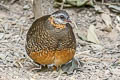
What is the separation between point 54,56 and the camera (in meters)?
5.33

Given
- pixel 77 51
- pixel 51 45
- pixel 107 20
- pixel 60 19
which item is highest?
pixel 60 19

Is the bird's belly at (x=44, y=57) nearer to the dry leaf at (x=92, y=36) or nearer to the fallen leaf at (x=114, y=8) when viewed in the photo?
the dry leaf at (x=92, y=36)

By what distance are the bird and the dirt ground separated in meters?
0.25

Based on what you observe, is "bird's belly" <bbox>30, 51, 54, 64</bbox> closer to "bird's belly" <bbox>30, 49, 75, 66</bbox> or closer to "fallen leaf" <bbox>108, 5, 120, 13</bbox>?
"bird's belly" <bbox>30, 49, 75, 66</bbox>

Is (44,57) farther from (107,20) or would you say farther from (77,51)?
(107,20)

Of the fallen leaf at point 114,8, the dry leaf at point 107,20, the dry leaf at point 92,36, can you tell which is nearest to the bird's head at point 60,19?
the dry leaf at point 92,36

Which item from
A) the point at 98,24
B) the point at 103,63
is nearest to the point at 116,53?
the point at 103,63

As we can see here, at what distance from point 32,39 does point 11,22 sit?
6.17 ft

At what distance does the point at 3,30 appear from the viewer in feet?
23.0

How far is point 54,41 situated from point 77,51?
1301 mm

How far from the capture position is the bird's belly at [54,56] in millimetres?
5328

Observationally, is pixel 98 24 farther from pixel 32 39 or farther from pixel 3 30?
pixel 32 39

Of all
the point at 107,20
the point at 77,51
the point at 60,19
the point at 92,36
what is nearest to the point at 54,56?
the point at 60,19

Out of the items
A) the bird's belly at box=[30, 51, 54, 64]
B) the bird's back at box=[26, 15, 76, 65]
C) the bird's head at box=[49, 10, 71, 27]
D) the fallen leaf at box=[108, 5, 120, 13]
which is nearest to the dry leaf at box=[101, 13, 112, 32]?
the fallen leaf at box=[108, 5, 120, 13]
